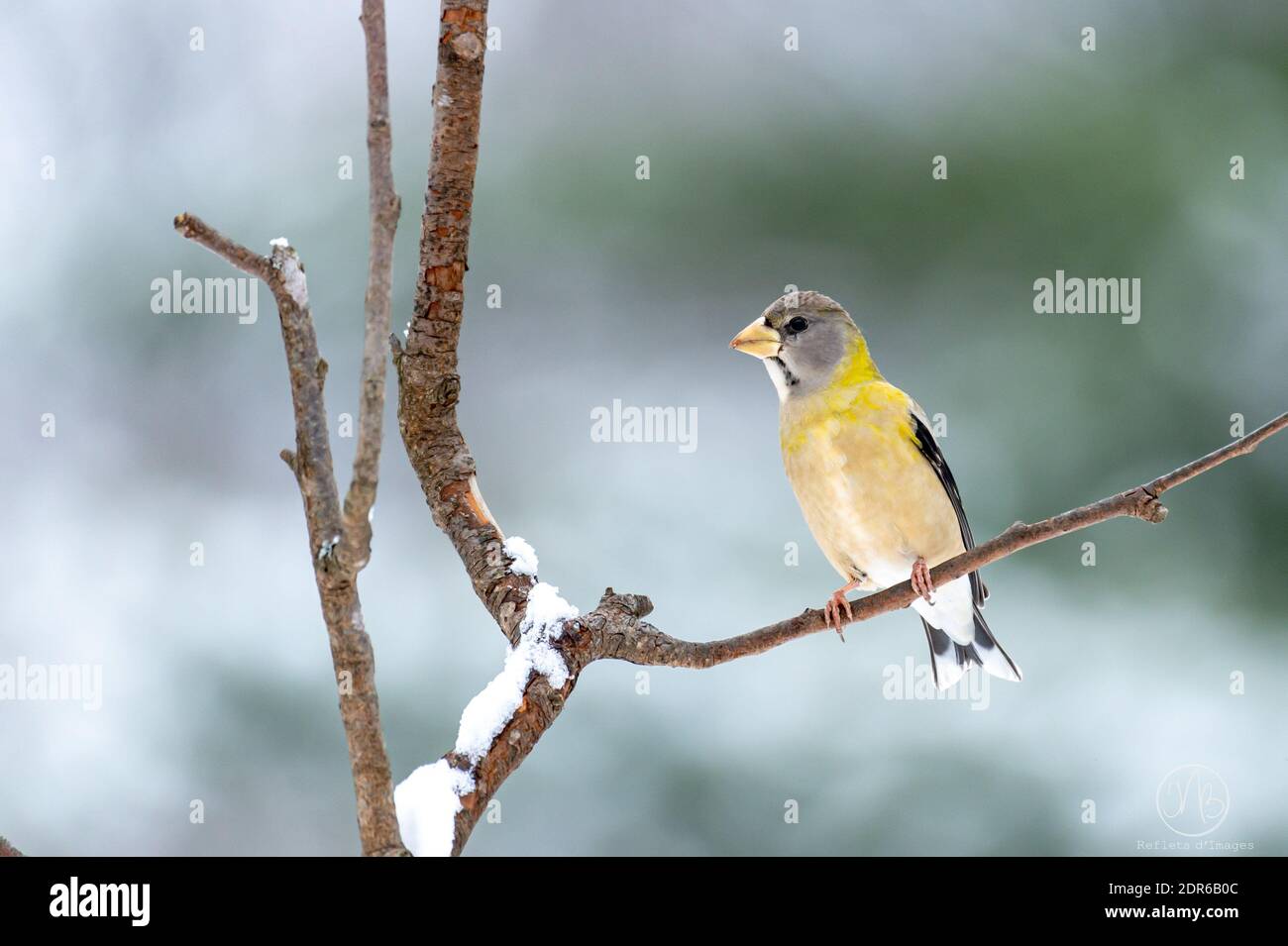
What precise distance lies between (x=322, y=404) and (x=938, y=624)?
2315 millimetres

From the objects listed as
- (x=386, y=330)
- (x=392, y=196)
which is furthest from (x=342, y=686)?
(x=392, y=196)

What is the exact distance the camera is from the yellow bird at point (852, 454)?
304cm

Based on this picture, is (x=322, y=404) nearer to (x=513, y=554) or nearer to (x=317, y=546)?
(x=317, y=546)

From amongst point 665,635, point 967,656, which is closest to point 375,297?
point 665,635

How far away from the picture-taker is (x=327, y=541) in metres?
1.65

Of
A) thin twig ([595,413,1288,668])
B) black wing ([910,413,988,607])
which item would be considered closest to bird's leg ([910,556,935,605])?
thin twig ([595,413,1288,668])

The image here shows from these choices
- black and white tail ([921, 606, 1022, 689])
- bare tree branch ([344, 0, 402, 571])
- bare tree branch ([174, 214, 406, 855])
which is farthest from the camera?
black and white tail ([921, 606, 1022, 689])

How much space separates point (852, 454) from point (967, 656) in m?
0.89

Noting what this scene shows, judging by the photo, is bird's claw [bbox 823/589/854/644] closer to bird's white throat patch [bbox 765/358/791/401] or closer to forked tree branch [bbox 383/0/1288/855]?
forked tree branch [bbox 383/0/1288/855]

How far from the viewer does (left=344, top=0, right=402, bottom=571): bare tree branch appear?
150 cm

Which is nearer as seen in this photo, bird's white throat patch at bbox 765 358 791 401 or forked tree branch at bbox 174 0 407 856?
forked tree branch at bbox 174 0 407 856

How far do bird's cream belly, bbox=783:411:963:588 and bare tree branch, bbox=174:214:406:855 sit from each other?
1608mm

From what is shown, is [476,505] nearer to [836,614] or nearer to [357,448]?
[836,614]

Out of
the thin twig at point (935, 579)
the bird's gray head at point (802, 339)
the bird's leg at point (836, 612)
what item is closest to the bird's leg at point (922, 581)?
the thin twig at point (935, 579)
